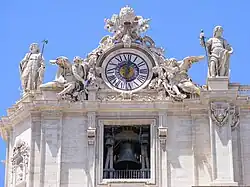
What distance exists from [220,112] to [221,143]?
39.6 inches

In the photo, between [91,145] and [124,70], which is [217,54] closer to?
[124,70]

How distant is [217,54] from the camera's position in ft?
111

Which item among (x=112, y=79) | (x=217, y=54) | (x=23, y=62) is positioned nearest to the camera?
(x=217, y=54)

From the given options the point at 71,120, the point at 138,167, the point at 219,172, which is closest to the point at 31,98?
the point at 71,120

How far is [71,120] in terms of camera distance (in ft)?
110

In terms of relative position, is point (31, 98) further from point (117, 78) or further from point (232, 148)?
point (232, 148)

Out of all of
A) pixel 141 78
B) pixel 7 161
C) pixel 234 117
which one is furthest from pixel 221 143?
pixel 7 161

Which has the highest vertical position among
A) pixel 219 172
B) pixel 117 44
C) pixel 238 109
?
pixel 117 44

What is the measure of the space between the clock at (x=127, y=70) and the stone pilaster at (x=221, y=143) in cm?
263

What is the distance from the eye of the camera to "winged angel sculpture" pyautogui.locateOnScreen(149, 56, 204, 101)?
33.6 m

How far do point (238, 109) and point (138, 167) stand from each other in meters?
3.67

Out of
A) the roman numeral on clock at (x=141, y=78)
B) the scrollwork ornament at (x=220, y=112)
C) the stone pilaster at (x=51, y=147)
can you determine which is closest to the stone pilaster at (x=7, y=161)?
the stone pilaster at (x=51, y=147)

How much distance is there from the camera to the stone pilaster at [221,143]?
32.0 metres

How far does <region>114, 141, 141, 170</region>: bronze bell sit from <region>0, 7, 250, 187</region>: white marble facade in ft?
2.40
